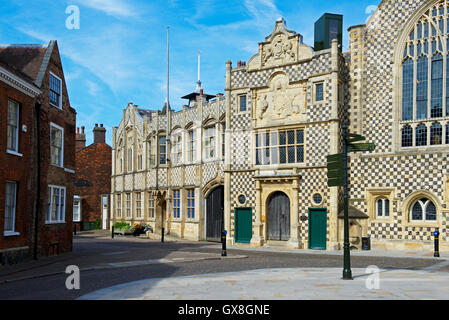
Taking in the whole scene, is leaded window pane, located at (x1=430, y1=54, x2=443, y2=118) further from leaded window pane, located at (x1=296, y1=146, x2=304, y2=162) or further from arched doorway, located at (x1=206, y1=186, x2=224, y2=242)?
arched doorway, located at (x1=206, y1=186, x2=224, y2=242)

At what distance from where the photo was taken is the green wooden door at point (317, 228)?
1030 inches

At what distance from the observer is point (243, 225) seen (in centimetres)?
2928

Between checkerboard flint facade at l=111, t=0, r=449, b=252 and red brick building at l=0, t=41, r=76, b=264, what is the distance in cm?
1031

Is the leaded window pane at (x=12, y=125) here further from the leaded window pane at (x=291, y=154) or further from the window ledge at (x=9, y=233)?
the leaded window pane at (x=291, y=154)

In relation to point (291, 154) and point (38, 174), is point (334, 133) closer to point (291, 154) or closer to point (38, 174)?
point (291, 154)

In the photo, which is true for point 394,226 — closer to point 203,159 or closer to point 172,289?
point 203,159

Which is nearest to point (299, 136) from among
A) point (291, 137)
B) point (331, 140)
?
point (291, 137)

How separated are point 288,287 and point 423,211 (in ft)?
47.6

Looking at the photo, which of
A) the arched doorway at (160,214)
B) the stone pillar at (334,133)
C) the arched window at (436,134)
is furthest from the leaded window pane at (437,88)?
the arched doorway at (160,214)

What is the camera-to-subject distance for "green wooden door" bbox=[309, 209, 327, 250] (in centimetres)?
2616

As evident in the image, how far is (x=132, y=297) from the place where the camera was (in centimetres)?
1065

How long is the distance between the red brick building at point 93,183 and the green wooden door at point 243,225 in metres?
22.0

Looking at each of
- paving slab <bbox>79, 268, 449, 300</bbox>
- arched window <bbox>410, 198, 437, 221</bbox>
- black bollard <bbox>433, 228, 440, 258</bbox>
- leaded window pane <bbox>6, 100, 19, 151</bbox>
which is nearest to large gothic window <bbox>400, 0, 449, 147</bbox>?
arched window <bbox>410, 198, 437, 221</bbox>

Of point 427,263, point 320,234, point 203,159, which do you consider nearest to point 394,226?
point 320,234
